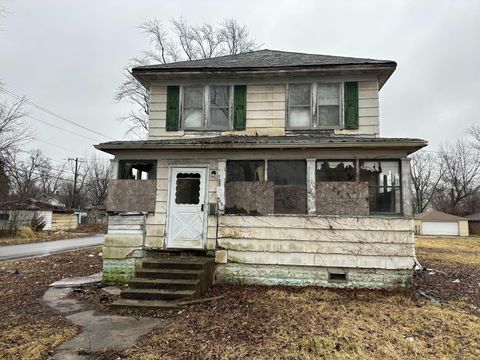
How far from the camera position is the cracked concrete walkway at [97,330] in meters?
4.22

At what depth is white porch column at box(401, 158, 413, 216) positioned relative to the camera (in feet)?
23.5

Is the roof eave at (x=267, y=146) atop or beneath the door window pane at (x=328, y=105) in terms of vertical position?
beneath

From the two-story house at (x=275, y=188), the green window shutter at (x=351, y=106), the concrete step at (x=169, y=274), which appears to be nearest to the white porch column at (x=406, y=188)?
the two-story house at (x=275, y=188)

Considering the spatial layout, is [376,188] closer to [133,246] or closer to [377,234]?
[377,234]

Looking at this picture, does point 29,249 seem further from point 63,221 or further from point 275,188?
point 63,221

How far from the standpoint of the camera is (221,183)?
7.79 metres

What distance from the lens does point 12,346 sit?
4.24 m

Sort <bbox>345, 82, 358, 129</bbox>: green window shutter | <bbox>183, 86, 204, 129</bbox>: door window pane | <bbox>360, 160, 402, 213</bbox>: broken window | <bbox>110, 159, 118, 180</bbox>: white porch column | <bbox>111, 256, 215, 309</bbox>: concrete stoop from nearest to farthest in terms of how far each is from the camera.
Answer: <bbox>111, 256, 215, 309</bbox>: concrete stoop
<bbox>360, 160, 402, 213</bbox>: broken window
<bbox>110, 159, 118, 180</bbox>: white porch column
<bbox>345, 82, 358, 129</bbox>: green window shutter
<bbox>183, 86, 204, 129</bbox>: door window pane

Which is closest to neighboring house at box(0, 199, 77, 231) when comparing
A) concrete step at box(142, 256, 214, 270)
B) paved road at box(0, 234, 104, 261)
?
paved road at box(0, 234, 104, 261)

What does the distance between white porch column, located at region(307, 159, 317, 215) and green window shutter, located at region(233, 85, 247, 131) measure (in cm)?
223

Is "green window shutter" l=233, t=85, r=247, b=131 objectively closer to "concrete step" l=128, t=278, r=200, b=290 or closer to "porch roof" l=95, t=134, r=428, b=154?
"porch roof" l=95, t=134, r=428, b=154

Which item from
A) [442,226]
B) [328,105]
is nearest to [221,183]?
[328,105]

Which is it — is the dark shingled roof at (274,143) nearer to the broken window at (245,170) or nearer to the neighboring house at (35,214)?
the broken window at (245,170)

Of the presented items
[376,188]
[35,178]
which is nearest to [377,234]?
[376,188]
